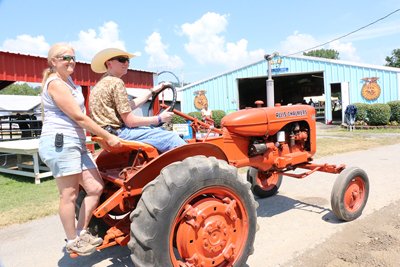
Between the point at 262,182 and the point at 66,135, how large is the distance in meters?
3.26

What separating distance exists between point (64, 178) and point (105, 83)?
81 cm

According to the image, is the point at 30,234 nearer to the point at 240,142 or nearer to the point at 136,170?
the point at 136,170

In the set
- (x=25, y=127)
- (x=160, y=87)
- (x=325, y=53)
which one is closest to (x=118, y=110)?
(x=160, y=87)

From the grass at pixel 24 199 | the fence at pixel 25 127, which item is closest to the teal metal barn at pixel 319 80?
the fence at pixel 25 127

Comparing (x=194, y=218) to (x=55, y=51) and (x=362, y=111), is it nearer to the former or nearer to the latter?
(x=55, y=51)

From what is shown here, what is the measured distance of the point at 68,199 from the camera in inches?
105

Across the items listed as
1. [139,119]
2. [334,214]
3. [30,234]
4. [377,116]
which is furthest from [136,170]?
[377,116]

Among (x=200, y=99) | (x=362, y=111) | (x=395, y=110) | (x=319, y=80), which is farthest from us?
(x=319, y=80)

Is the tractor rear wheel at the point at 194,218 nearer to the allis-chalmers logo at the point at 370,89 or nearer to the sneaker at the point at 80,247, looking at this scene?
the sneaker at the point at 80,247

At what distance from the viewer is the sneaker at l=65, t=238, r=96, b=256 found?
264cm

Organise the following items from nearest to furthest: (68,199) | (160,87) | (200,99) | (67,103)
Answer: (67,103), (68,199), (160,87), (200,99)

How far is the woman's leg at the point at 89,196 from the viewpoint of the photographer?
2793 mm

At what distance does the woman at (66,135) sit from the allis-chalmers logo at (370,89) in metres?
20.3

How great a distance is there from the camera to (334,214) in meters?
4.30
